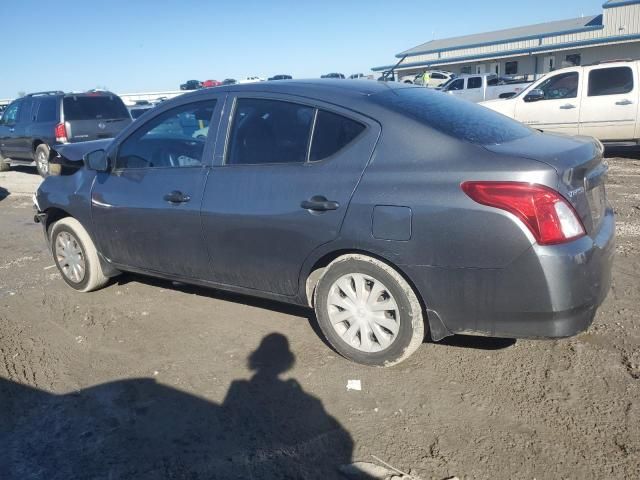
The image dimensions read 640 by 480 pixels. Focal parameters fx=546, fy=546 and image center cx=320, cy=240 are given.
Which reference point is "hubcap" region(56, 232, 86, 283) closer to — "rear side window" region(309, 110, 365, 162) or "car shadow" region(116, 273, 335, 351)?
"car shadow" region(116, 273, 335, 351)

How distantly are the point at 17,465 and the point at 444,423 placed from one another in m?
2.14

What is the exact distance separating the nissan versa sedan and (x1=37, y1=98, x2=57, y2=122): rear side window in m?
8.86

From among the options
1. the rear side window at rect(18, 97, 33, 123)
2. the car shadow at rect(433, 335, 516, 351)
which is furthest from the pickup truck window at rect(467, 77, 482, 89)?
the car shadow at rect(433, 335, 516, 351)

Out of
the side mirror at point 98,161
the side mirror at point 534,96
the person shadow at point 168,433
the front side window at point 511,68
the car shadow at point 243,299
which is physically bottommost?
the person shadow at point 168,433

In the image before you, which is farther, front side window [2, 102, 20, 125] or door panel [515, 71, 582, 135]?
front side window [2, 102, 20, 125]

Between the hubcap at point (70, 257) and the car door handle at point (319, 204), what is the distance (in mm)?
2519

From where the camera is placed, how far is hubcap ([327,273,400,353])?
326 cm

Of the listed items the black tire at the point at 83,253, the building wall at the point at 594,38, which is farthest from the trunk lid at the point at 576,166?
the building wall at the point at 594,38

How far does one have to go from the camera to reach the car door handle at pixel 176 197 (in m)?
3.90

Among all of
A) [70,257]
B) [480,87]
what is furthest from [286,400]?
[480,87]

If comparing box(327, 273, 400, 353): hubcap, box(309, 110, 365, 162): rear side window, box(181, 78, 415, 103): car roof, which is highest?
box(181, 78, 415, 103): car roof

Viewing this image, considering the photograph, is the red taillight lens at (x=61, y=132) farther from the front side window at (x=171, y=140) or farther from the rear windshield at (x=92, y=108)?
the front side window at (x=171, y=140)

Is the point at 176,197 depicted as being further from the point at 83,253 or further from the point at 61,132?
the point at 61,132

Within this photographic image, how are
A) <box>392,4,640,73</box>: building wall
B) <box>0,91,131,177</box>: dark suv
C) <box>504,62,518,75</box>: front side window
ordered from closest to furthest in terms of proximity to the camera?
<box>0,91,131,177</box>: dark suv
<box>392,4,640,73</box>: building wall
<box>504,62,518,75</box>: front side window
